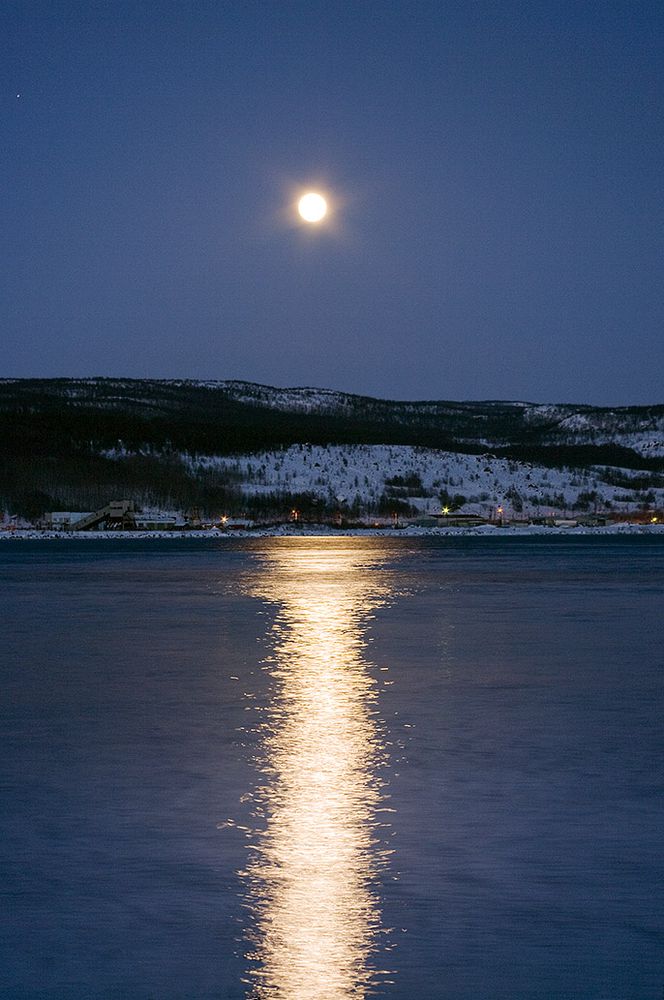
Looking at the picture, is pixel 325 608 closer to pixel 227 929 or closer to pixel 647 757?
pixel 647 757

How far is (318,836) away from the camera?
404 inches

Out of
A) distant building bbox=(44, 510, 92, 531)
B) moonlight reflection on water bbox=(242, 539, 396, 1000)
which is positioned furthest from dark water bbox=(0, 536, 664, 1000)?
distant building bbox=(44, 510, 92, 531)

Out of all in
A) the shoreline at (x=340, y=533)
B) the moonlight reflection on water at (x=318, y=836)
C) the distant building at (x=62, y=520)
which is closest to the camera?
the moonlight reflection on water at (x=318, y=836)

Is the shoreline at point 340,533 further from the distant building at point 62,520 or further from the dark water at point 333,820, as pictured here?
the dark water at point 333,820

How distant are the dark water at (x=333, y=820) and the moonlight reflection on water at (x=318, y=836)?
3cm

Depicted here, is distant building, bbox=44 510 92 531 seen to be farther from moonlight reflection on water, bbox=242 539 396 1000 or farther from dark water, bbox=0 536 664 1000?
moonlight reflection on water, bbox=242 539 396 1000

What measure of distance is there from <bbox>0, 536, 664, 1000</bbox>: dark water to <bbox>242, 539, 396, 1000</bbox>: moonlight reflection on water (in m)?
0.03

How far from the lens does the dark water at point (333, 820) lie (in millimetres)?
7664

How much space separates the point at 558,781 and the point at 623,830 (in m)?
1.90

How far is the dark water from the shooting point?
766 cm

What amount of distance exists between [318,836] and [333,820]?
0.52 metres

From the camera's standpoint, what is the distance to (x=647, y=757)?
1346cm

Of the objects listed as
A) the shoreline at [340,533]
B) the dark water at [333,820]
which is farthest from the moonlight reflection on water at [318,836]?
the shoreline at [340,533]

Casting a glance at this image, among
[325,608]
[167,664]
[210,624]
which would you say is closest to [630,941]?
[167,664]
